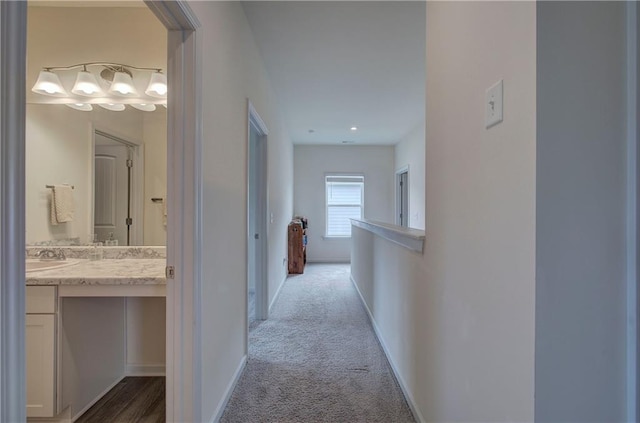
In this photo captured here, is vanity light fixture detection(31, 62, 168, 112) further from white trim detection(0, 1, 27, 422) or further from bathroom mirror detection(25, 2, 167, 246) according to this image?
white trim detection(0, 1, 27, 422)

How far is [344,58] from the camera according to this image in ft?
9.43

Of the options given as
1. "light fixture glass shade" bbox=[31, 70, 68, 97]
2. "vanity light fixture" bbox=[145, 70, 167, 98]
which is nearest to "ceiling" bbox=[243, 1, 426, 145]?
"vanity light fixture" bbox=[145, 70, 167, 98]

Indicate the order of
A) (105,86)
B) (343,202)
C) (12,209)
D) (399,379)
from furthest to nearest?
(343,202) → (105,86) → (399,379) → (12,209)

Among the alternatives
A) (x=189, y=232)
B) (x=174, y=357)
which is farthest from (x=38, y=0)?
(x=174, y=357)

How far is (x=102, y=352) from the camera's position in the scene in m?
1.92

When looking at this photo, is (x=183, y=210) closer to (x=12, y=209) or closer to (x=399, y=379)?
(x=12, y=209)

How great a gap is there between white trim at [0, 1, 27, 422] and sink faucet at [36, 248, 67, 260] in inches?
75.8

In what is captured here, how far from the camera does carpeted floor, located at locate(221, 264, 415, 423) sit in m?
1.72

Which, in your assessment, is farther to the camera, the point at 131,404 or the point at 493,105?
the point at 131,404

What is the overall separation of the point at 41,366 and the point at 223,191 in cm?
127

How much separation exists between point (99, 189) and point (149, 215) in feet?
1.31

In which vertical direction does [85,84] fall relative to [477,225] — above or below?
above

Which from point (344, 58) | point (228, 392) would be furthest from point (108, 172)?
point (344, 58)

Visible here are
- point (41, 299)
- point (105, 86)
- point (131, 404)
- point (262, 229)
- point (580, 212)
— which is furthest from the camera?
point (262, 229)
